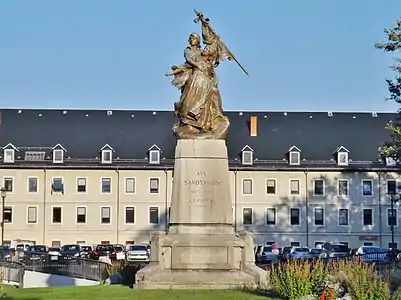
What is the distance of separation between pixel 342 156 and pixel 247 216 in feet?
37.8

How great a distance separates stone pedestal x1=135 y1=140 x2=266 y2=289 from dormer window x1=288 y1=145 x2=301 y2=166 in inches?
2641

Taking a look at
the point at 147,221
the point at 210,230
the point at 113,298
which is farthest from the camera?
the point at 147,221

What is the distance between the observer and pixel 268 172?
297ft

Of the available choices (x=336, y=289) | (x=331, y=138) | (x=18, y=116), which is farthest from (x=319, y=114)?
A: (x=336, y=289)

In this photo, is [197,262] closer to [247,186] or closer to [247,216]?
[247,216]

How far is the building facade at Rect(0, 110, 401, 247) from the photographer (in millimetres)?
88875

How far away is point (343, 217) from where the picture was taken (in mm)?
90062

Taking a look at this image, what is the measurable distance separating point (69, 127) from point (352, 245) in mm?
31624

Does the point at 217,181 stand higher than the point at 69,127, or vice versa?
the point at 69,127

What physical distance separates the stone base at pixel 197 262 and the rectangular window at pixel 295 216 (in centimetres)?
6722

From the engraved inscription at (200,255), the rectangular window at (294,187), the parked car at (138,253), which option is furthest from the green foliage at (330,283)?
the rectangular window at (294,187)

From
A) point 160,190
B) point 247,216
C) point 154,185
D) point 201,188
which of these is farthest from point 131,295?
point 247,216

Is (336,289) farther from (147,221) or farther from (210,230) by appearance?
(147,221)

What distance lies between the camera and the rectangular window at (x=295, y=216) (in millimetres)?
89938
